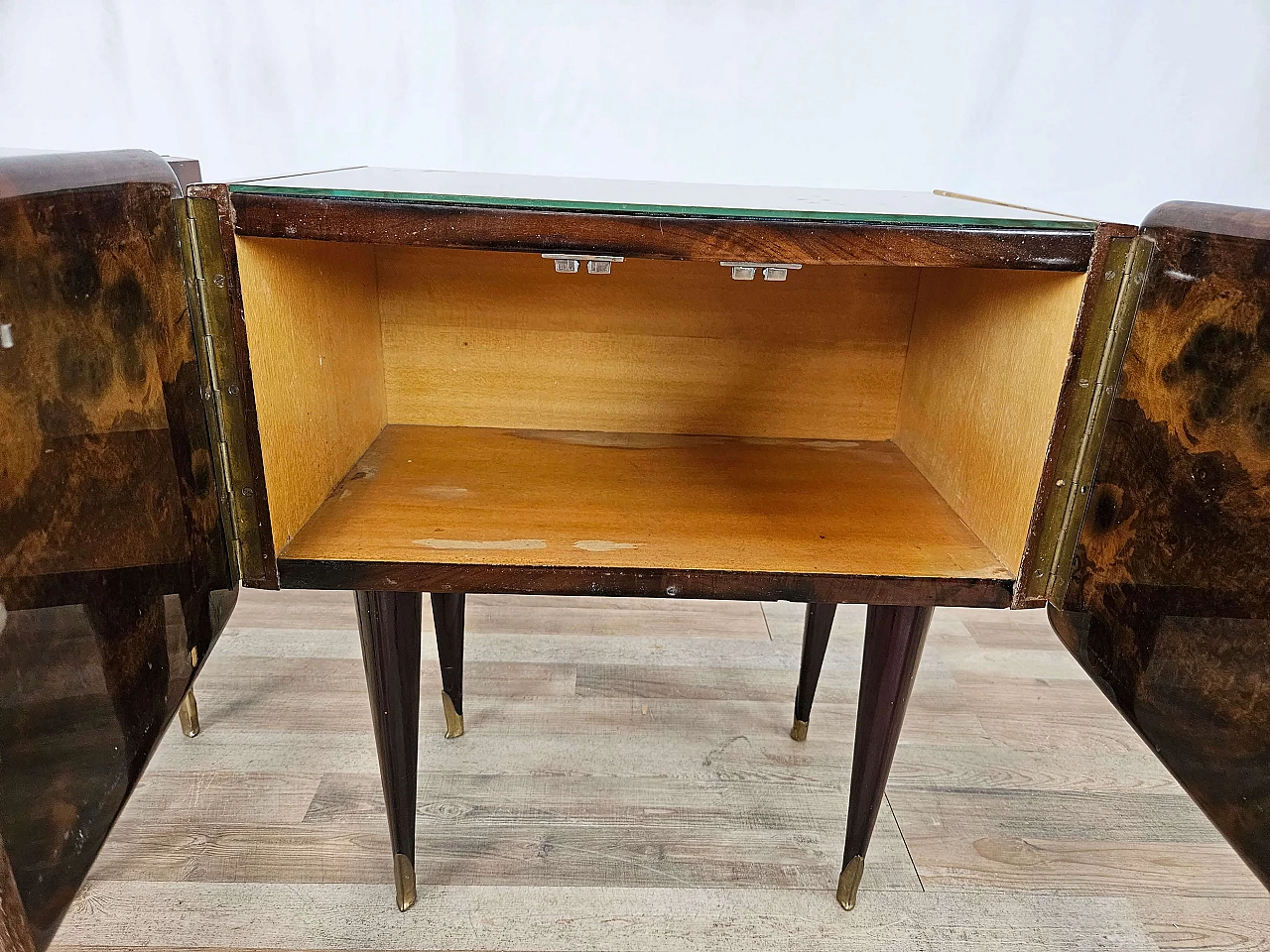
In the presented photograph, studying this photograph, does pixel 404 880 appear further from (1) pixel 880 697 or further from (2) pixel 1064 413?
(2) pixel 1064 413

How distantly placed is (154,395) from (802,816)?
35.9 inches

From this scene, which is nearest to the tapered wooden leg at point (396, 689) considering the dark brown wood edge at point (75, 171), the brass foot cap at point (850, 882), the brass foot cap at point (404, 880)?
the brass foot cap at point (404, 880)

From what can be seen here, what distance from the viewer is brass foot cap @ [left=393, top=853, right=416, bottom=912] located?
892 mm

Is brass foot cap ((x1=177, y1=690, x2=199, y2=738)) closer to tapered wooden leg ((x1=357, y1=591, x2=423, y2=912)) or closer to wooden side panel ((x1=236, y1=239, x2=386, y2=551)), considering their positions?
tapered wooden leg ((x1=357, y1=591, x2=423, y2=912))

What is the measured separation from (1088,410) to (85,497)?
681 mm

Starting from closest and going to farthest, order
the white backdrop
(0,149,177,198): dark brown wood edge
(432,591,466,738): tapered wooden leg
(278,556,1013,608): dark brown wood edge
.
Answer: (0,149,177,198): dark brown wood edge, (278,556,1013,608): dark brown wood edge, (432,591,466,738): tapered wooden leg, the white backdrop

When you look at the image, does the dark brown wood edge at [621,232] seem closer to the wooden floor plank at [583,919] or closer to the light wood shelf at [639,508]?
the light wood shelf at [639,508]

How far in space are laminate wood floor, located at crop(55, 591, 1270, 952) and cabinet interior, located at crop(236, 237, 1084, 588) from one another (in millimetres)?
495

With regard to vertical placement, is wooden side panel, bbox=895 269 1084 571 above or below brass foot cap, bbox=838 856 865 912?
above

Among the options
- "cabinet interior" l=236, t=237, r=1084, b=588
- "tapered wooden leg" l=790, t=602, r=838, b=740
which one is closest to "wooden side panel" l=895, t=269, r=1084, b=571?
"cabinet interior" l=236, t=237, r=1084, b=588

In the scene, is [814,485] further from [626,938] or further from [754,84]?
[754,84]

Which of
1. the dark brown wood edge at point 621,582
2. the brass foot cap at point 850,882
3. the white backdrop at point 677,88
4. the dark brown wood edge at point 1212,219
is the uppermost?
the white backdrop at point 677,88

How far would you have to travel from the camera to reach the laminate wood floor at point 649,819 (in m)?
0.92

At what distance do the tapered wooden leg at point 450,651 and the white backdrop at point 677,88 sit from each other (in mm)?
849
